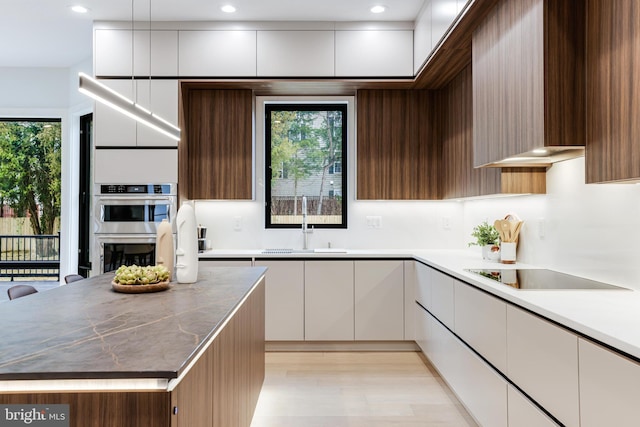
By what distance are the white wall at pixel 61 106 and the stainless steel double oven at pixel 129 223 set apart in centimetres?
134

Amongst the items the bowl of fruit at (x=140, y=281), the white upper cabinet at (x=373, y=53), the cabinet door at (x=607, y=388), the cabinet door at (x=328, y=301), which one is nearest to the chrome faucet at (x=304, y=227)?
the cabinet door at (x=328, y=301)

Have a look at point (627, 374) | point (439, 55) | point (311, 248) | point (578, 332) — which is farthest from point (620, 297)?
point (311, 248)

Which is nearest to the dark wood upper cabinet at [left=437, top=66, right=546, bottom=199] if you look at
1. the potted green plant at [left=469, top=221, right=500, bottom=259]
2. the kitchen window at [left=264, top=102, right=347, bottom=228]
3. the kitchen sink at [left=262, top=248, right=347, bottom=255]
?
the potted green plant at [left=469, top=221, right=500, bottom=259]

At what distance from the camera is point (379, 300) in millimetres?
3889

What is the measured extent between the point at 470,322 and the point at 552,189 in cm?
103

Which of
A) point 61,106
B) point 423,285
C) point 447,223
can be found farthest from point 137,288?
point 61,106

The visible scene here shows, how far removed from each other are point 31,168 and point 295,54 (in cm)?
375

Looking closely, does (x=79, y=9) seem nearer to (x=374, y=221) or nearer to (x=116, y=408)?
(x=374, y=221)

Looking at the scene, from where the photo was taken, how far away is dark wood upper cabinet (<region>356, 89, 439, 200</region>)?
421 cm

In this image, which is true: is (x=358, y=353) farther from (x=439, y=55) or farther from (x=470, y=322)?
(x=439, y=55)

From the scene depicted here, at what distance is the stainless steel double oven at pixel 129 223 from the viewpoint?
386 cm

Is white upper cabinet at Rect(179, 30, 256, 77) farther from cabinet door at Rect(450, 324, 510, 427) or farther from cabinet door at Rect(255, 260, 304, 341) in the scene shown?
cabinet door at Rect(450, 324, 510, 427)

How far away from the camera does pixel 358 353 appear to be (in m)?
3.90

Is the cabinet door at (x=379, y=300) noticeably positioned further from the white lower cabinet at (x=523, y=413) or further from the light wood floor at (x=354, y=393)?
the white lower cabinet at (x=523, y=413)
